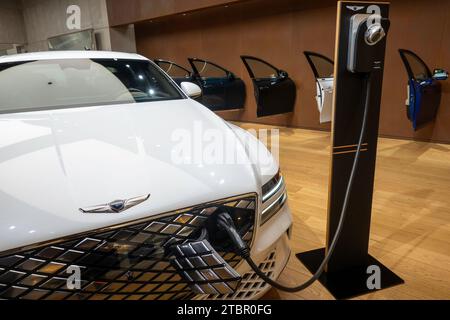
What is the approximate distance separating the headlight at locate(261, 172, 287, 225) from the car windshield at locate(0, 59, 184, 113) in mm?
898

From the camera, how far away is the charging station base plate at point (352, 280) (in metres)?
1.41

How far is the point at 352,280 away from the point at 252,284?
66cm

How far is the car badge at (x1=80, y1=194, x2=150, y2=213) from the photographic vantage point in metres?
0.82

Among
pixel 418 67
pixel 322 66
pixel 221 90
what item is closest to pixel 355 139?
pixel 418 67

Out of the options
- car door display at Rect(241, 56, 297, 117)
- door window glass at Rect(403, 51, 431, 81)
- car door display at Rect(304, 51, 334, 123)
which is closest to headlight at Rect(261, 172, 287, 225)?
car door display at Rect(304, 51, 334, 123)

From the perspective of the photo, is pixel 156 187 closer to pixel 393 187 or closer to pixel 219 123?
pixel 219 123

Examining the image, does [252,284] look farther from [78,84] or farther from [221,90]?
[221,90]

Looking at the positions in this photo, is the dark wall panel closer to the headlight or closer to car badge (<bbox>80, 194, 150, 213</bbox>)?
the headlight

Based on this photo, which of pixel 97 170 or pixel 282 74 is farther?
pixel 282 74

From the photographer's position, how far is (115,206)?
2.75 feet

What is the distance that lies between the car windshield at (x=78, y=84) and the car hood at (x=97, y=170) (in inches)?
8.7

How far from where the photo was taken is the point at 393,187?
2551 mm

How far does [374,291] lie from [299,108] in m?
3.71

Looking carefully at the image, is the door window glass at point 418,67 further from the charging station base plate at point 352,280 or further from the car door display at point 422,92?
the charging station base plate at point 352,280
